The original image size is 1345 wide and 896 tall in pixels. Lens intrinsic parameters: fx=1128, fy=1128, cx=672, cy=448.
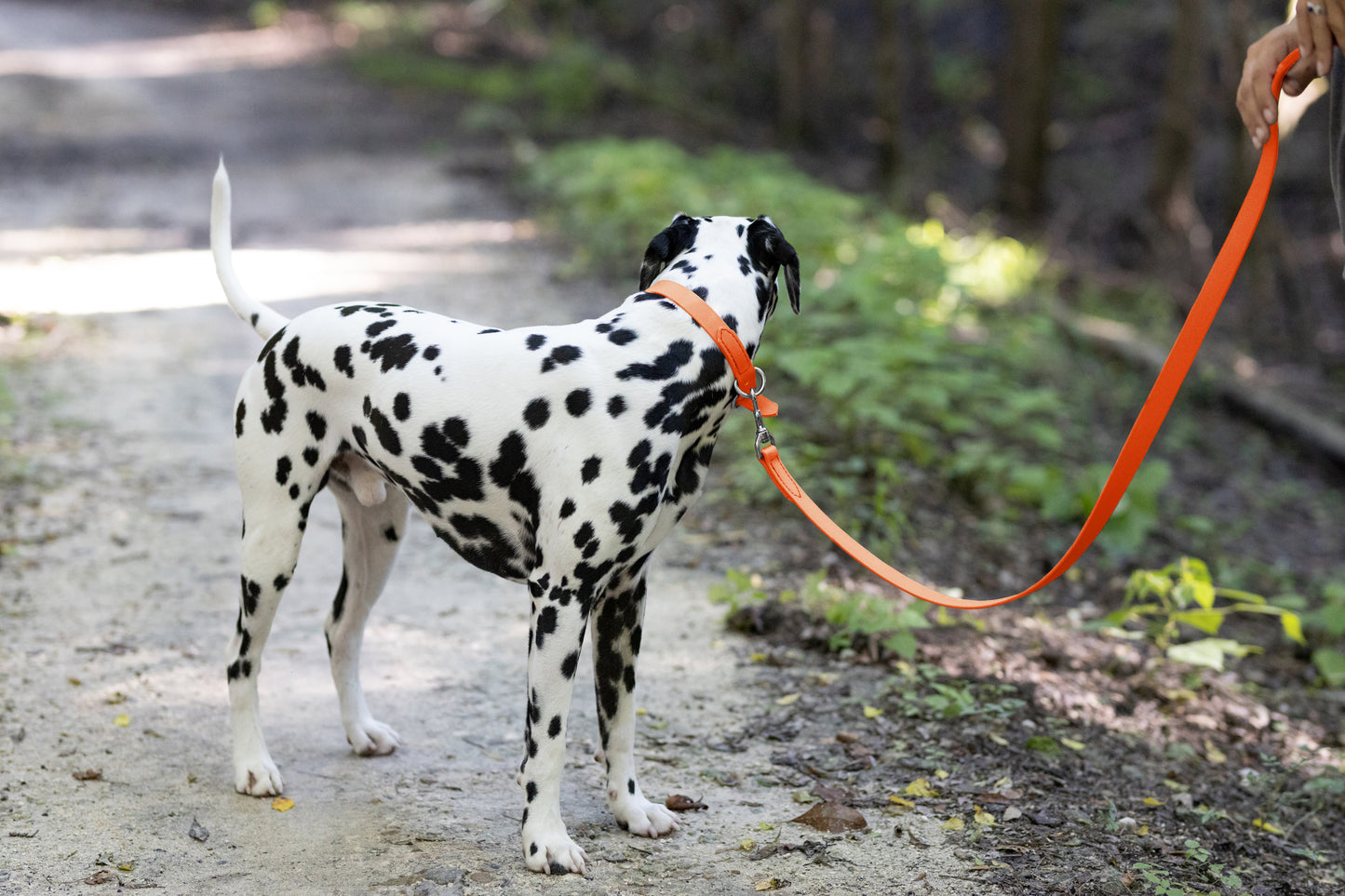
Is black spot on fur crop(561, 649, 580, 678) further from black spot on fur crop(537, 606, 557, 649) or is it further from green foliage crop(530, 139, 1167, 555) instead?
green foliage crop(530, 139, 1167, 555)

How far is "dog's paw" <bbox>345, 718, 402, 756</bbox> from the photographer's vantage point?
4.08 metres

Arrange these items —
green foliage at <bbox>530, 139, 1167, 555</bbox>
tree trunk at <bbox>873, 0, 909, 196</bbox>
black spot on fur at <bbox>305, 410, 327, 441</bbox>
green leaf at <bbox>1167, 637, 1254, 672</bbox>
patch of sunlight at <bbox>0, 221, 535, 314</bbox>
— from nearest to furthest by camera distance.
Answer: black spot on fur at <bbox>305, 410, 327, 441</bbox>, green leaf at <bbox>1167, 637, 1254, 672</bbox>, green foliage at <bbox>530, 139, 1167, 555</bbox>, patch of sunlight at <bbox>0, 221, 535, 314</bbox>, tree trunk at <bbox>873, 0, 909, 196</bbox>

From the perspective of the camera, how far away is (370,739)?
4.09 meters

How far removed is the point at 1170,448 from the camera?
32.3ft

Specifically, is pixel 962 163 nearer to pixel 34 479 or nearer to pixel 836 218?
pixel 836 218

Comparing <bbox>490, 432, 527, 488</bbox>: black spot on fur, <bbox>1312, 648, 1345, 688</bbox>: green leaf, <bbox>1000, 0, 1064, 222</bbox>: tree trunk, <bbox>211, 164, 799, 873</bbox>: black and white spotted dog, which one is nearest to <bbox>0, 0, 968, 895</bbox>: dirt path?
<bbox>211, 164, 799, 873</bbox>: black and white spotted dog

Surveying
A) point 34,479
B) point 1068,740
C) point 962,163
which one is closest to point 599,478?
point 1068,740

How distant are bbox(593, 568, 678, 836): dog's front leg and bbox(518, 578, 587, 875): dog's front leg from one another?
10.8 inches

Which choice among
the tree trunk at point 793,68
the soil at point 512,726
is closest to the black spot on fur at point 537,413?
the soil at point 512,726

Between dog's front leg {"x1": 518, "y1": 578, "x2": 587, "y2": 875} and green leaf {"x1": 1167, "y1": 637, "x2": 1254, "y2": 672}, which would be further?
green leaf {"x1": 1167, "y1": 637, "x2": 1254, "y2": 672}

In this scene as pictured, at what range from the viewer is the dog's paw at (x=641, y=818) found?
3.65 meters

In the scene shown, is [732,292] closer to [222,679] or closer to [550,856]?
[550,856]

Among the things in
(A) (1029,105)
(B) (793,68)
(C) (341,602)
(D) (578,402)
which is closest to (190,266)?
(C) (341,602)

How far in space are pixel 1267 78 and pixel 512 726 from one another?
3419 millimetres
